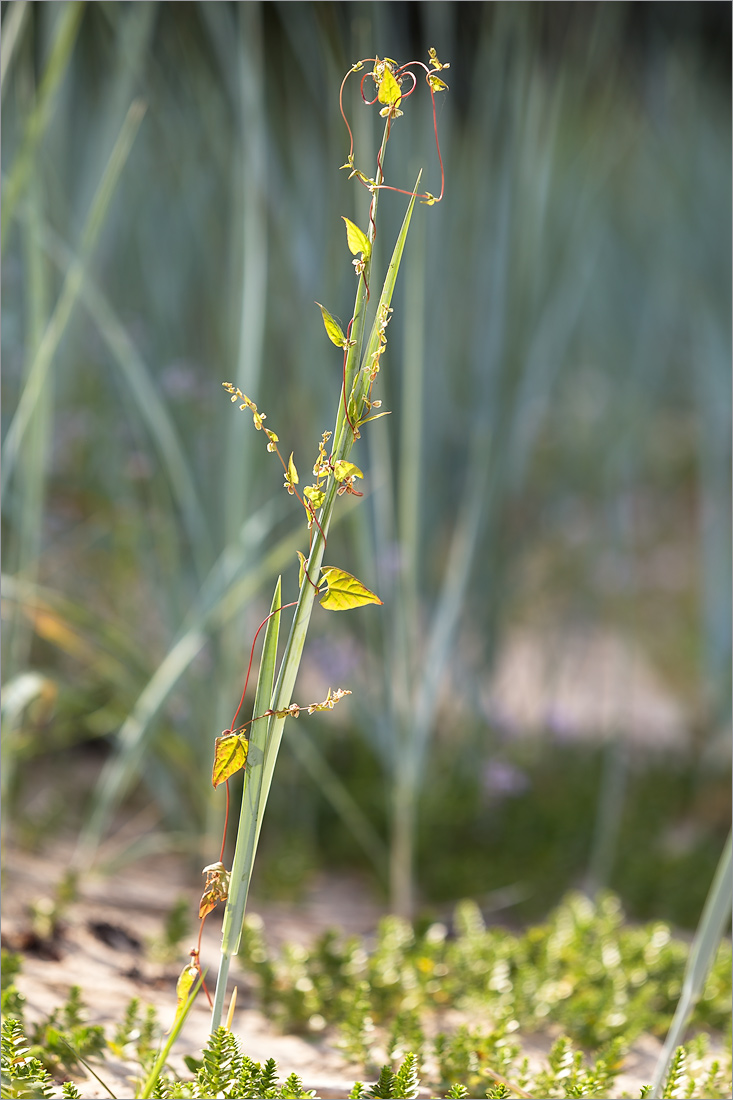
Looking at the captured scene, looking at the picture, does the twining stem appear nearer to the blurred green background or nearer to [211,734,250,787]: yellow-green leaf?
[211,734,250,787]: yellow-green leaf

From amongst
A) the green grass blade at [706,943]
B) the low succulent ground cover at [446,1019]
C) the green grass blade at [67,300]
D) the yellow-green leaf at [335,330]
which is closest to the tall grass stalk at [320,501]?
the yellow-green leaf at [335,330]

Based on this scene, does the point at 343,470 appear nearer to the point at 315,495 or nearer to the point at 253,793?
the point at 315,495

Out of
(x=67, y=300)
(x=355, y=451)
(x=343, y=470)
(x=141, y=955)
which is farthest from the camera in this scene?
(x=355, y=451)

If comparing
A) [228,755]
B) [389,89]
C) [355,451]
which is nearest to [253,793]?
[228,755]

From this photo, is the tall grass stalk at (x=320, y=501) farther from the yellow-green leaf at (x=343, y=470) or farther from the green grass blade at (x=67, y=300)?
the green grass blade at (x=67, y=300)

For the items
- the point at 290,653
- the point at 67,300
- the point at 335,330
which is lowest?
the point at 290,653

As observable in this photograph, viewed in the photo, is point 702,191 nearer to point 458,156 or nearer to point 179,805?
point 458,156

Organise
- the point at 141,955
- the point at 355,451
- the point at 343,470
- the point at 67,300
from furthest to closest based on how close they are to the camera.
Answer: the point at 355,451 → the point at 141,955 → the point at 67,300 → the point at 343,470
